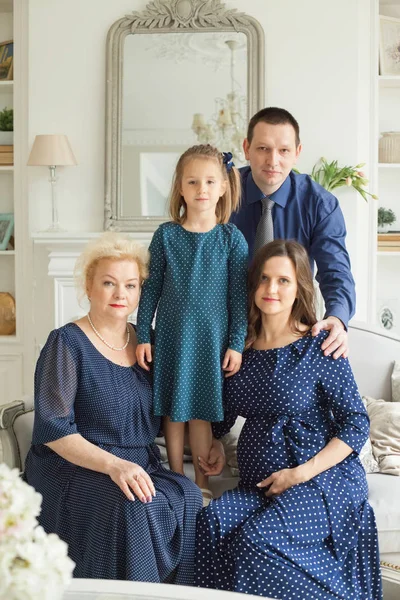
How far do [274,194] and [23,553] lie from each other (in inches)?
76.6

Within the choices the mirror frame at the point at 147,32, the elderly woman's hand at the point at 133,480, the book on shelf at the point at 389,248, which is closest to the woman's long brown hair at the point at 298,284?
the elderly woman's hand at the point at 133,480

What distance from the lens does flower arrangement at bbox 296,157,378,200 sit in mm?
4715

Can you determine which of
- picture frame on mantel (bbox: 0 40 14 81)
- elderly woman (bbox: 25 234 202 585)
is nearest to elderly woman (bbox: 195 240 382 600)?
elderly woman (bbox: 25 234 202 585)

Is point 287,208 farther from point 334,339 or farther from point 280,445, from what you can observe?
point 280,445

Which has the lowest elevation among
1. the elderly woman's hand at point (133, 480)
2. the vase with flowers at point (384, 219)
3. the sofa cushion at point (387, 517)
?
the sofa cushion at point (387, 517)

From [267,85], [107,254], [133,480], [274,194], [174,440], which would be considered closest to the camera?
[133,480]

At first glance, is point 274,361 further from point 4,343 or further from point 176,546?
point 4,343

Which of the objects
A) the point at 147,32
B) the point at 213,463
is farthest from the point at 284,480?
the point at 147,32

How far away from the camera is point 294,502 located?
2.13 m

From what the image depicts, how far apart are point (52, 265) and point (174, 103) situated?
4.00 ft

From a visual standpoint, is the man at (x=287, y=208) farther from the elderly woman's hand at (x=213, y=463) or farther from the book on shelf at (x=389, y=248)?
the book on shelf at (x=389, y=248)

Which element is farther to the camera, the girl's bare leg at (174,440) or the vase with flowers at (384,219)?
the vase with flowers at (384,219)

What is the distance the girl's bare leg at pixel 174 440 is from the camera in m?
2.42

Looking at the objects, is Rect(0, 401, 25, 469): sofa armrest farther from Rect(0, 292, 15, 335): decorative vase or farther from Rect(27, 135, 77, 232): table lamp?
Rect(0, 292, 15, 335): decorative vase
